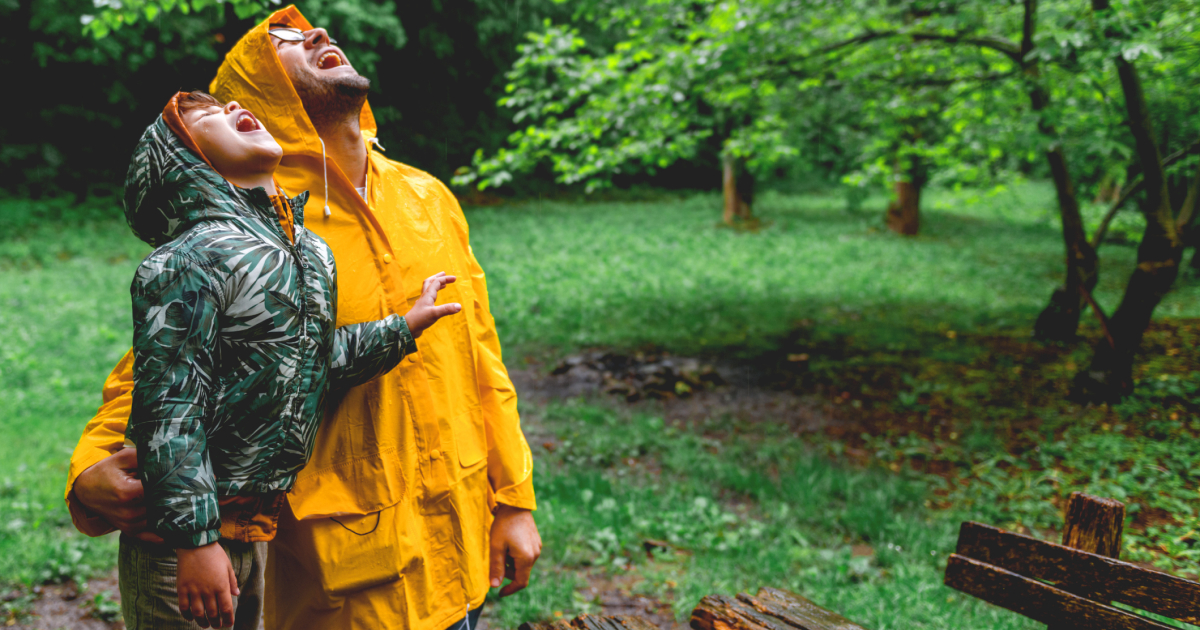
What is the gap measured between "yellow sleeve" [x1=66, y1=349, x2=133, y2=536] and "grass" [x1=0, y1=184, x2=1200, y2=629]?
2306mm

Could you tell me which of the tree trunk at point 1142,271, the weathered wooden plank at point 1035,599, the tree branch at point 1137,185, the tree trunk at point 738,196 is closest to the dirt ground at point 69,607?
the weathered wooden plank at point 1035,599

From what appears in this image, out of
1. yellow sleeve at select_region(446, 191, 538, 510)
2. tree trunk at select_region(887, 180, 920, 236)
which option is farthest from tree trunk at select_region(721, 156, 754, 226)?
yellow sleeve at select_region(446, 191, 538, 510)

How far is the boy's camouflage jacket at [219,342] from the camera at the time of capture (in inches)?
44.4

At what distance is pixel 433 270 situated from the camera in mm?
1635

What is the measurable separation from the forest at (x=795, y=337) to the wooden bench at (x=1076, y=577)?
0.27 feet

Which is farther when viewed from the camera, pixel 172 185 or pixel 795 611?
pixel 795 611

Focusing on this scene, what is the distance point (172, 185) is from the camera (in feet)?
4.05

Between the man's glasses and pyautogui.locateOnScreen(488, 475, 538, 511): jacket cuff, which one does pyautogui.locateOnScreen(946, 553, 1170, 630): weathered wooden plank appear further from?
the man's glasses

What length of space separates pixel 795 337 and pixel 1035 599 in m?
6.84

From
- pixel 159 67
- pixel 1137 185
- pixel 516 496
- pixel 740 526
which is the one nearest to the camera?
pixel 516 496

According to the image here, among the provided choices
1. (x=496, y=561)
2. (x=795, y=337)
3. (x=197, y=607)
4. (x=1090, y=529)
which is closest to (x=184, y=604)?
(x=197, y=607)

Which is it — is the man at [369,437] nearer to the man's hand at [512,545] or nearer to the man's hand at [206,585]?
the man's hand at [512,545]

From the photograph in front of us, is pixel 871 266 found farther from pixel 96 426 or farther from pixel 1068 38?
pixel 96 426

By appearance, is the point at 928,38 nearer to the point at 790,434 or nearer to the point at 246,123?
the point at 790,434
